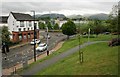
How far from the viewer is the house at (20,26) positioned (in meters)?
41.1

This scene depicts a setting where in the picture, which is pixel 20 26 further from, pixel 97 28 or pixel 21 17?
pixel 97 28

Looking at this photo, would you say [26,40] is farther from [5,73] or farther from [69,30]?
[5,73]

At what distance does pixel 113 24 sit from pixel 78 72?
43.2 ft

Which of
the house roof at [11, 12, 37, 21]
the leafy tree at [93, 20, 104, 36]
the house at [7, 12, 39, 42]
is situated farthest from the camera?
the leafy tree at [93, 20, 104, 36]

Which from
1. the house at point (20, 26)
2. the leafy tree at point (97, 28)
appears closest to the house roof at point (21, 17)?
the house at point (20, 26)

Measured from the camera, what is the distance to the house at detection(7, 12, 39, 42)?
41.1m

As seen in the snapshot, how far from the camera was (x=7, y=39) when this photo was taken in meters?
34.4

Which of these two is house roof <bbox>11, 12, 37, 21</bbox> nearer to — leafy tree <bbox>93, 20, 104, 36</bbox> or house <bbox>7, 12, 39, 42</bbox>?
house <bbox>7, 12, 39, 42</bbox>

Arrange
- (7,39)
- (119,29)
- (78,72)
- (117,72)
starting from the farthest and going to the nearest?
1. (7,39)
2. (119,29)
3. (78,72)
4. (117,72)

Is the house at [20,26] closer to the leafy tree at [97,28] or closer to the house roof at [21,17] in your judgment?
the house roof at [21,17]

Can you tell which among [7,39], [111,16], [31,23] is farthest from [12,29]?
[111,16]

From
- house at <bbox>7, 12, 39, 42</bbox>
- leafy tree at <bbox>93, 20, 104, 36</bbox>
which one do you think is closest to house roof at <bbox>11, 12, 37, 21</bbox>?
house at <bbox>7, 12, 39, 42</bbox>

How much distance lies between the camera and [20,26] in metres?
42.2

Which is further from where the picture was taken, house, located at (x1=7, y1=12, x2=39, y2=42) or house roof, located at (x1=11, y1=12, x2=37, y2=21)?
house, located at (x1=7, y1=12, x2=39, y2=42)
